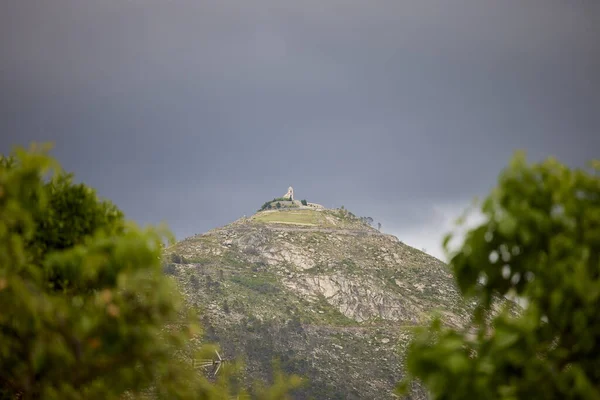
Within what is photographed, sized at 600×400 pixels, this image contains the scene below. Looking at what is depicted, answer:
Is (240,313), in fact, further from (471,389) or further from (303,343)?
(471,389)

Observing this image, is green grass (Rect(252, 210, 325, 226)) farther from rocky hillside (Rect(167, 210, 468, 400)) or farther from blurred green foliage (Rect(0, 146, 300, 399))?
blurred green foliage (Rect(0, 146, 300, 399))

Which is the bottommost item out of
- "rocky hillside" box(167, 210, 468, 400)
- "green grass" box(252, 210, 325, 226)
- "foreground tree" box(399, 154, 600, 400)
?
"foreground tree" box(399, 154, 600, 400)

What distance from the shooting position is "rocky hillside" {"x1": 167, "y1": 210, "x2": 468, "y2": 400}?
291 feet

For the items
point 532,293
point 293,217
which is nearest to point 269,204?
point 293,217

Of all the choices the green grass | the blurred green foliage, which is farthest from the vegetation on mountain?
the blurred green foliage

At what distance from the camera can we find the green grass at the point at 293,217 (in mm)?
147625

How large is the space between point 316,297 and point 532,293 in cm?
10757

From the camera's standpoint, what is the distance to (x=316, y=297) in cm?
11175

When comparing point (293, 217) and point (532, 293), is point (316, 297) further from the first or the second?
point (532, 293)

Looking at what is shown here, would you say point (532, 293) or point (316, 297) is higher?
point (316, 297)

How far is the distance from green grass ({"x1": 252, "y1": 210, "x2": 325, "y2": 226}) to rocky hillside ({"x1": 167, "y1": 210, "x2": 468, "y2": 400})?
3.84 ft

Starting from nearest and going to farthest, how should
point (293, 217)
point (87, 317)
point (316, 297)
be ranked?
point (87, 317)
point (316, 297)
point (293, 217)

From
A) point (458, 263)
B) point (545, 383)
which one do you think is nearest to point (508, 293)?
point (458, 263)

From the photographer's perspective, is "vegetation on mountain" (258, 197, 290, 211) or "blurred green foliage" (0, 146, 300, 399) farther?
"vegetation on mountain" (258, 197, 290, 211)
